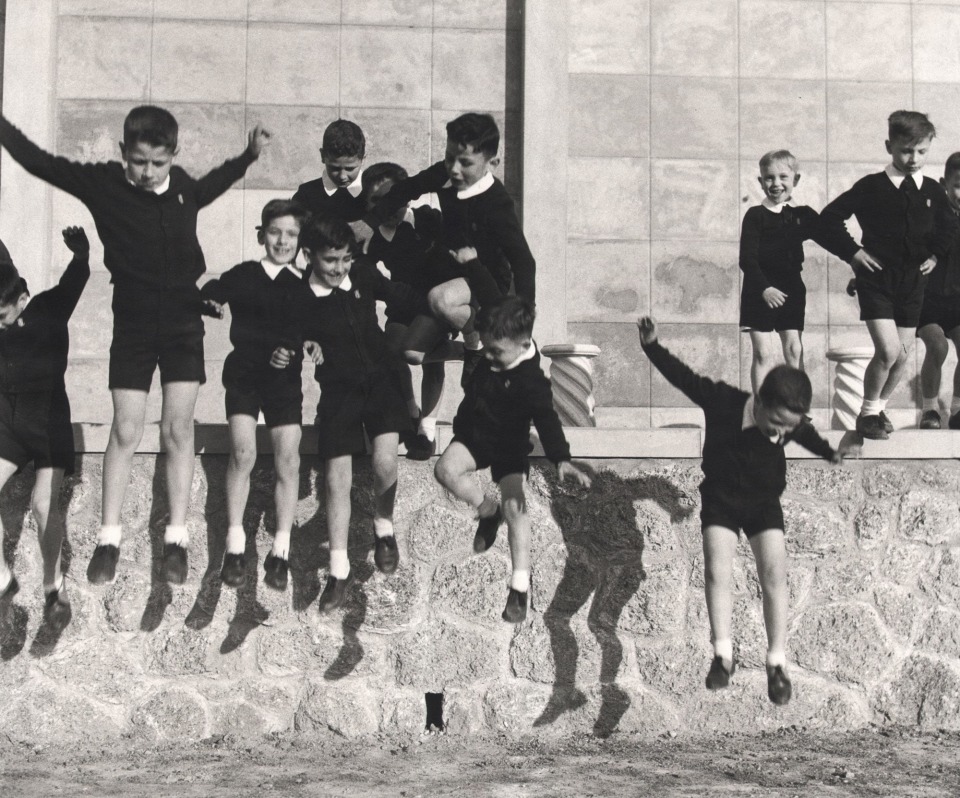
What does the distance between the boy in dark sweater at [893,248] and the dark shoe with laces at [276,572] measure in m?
2.96

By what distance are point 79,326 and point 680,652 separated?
4840 millimetres

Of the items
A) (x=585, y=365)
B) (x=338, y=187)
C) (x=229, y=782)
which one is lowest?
(x=229, y=782)

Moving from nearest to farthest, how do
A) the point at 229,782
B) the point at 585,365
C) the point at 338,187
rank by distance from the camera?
1. the point at 229,782
2. the point at 338,187
3. the point at 585,365

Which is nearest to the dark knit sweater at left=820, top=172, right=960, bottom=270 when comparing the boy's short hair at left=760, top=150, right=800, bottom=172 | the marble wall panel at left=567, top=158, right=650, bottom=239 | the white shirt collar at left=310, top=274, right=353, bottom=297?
the boy's short hair at left=760, top=150, right=800, bottom=172

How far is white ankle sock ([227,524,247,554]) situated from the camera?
6.18 meters

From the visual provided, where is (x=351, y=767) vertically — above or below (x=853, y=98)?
below

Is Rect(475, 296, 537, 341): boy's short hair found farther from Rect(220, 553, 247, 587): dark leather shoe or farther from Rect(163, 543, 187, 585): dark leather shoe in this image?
Rect(163, 543, 187, 585): dark leather shoe

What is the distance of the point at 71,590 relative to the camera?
6742 mm

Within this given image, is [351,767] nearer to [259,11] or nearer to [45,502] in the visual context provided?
[45,502]

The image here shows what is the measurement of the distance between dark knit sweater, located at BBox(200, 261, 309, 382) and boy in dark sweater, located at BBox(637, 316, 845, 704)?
62.9 inches

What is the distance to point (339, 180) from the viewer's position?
667cm

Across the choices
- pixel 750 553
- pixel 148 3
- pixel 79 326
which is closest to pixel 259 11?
pixel 148 3

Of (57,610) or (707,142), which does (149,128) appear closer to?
(57,610)

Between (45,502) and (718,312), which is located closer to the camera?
(45,502)
